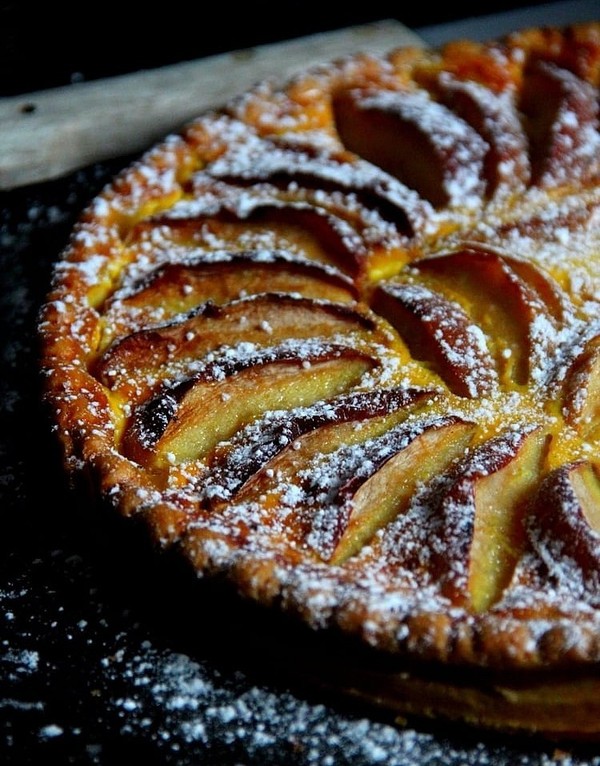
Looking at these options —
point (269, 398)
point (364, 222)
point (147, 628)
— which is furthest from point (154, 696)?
point (364, 222)

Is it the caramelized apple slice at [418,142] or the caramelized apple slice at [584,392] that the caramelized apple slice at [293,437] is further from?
the caramelized apple slice at [418,142]

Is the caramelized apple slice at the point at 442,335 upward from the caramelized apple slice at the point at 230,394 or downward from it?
upward

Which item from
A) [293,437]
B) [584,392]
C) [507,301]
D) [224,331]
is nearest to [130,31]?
[224,331]

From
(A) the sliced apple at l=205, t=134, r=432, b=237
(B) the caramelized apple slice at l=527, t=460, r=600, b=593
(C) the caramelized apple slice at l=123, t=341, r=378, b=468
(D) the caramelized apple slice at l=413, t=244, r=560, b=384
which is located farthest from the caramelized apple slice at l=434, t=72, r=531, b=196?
(B) the caramelized apple slice at l=527, t=460, r=600, b=593

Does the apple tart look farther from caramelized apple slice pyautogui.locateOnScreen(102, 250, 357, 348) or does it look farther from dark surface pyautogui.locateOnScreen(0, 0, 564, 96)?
dark surface pyautogui.locateOnScreen(0, 0, 564, 96)

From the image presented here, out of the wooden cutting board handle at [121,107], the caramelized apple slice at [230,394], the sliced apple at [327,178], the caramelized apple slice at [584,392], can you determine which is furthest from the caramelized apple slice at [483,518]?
the wooden cutting board handle at [121,107]

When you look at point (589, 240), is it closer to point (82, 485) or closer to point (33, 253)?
point (82, 485)
